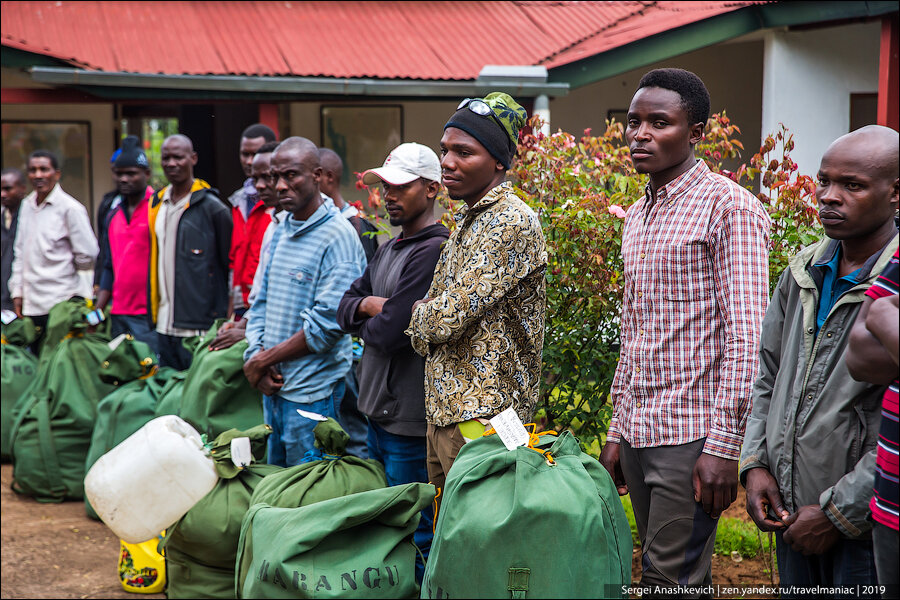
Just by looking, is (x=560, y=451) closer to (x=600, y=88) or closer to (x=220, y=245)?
(x=220, y=245)

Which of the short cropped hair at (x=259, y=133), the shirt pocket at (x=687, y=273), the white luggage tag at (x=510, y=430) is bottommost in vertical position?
the white luggage tag at (x=510, y=430)

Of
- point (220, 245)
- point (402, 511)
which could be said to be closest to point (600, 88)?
point (220, 245)

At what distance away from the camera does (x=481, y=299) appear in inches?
127

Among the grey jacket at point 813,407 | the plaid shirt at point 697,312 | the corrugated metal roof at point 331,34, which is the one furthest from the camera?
the corrugated metal roof at point 331,34

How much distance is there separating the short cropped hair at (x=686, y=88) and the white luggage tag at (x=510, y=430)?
3.80ft

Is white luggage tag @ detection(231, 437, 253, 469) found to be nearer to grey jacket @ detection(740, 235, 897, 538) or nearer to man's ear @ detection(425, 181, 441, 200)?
man's ear @ detection(425, 181, 441, 200)

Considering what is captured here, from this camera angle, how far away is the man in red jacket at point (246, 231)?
6.23 metres

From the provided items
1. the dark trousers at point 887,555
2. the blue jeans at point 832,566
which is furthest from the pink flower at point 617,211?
the dark trousers at point 887,555

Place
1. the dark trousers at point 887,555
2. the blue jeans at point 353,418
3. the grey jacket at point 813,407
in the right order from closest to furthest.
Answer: the dark trousers at point 887,555
the grey jacket at point 813,407
the blue jeans at point 353,418

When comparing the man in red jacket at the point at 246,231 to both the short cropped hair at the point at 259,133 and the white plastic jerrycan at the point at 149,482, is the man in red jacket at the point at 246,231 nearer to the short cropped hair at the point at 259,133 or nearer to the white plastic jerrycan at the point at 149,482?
the short cropped hair at the point at 259,133

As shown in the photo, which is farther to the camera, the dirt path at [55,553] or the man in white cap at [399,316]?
the dirt path at [55,553]

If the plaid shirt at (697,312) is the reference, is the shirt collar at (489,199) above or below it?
above

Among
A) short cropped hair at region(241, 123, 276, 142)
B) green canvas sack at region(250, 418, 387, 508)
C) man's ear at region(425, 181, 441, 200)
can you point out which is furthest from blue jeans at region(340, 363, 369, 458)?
short cropped hair at region(241, 123, 276, 142)

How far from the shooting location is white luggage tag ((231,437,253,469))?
14.8 feet
